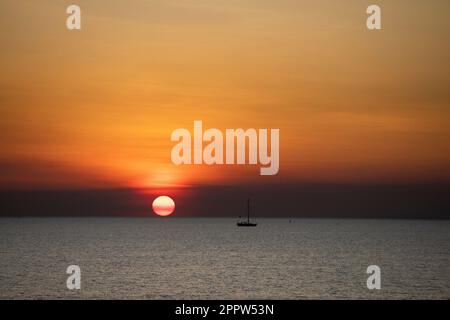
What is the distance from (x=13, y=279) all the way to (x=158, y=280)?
2103cm

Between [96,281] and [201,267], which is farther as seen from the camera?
[201,267]

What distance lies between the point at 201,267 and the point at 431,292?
4194cm

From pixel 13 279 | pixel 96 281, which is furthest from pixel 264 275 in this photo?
pixel 13 279
